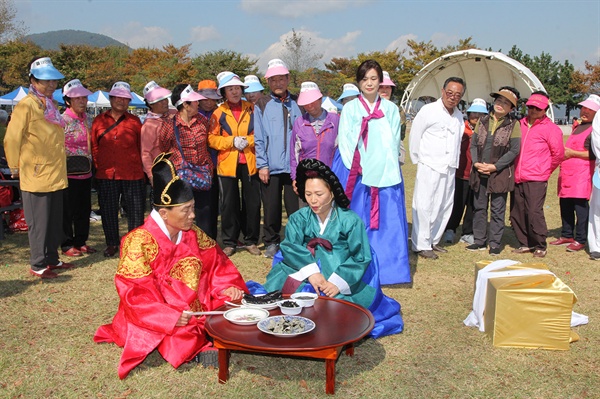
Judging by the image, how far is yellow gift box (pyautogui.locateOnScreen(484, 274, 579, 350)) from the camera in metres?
3.65

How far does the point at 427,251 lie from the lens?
20.1ft

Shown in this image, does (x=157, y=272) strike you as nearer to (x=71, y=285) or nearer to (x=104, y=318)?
(x=104, y=318)

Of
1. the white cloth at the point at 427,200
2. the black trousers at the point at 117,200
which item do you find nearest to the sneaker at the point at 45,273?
the black trousers at the point at 117,200

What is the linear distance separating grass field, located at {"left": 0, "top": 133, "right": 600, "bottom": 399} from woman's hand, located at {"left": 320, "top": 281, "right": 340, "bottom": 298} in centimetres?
44

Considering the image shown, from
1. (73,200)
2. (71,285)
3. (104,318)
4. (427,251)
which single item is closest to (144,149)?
(73,200)

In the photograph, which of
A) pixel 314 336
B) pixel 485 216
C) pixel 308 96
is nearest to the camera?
pixel 314 336

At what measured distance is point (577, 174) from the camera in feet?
21.5

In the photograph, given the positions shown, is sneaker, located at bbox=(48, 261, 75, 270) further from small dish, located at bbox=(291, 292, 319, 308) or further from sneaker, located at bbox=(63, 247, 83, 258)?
small dish, located at bbox=(291, 292, 319, 308)

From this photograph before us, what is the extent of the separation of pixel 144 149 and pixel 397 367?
3.54m

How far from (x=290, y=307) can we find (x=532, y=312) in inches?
69.3

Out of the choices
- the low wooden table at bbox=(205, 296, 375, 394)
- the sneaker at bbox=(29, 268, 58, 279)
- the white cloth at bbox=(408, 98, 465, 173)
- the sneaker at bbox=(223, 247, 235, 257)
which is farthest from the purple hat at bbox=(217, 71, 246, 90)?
the low wooden table at bbox=(205, 296, 375, 394)

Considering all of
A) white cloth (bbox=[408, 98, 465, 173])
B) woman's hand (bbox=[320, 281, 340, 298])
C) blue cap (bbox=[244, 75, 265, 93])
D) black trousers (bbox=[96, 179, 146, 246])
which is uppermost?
blue cap (bbox=[244, 75, 265, 93])

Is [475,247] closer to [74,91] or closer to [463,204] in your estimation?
[463,204]

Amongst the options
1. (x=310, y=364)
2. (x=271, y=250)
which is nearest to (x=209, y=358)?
(x=310, y=364)
